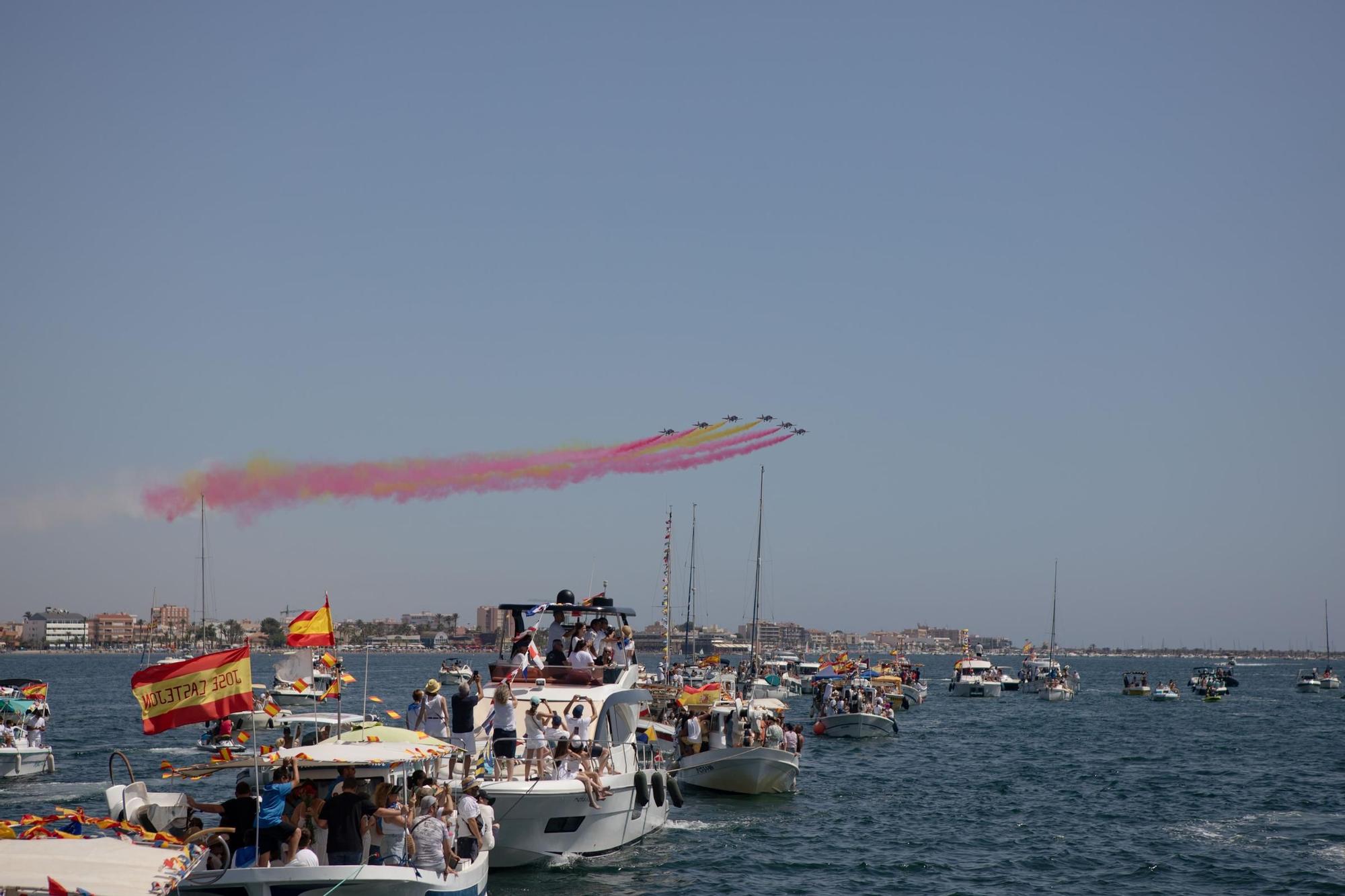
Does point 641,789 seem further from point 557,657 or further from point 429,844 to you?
point 429,844

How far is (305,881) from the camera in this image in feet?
57.8

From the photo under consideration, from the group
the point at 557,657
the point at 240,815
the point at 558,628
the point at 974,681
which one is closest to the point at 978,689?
the point at 974,681

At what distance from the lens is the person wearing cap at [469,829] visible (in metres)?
21.9

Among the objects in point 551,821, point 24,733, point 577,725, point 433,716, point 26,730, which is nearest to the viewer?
point 551,821

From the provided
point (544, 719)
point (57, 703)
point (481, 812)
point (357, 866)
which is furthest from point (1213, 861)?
point (57, 703)

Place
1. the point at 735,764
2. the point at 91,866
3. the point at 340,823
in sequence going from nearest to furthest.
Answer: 1. the point at 91,866
2. the point at 340,823
3. the point at 735,764

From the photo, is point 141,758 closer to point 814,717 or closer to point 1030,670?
point 814,717

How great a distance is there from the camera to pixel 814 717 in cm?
8181

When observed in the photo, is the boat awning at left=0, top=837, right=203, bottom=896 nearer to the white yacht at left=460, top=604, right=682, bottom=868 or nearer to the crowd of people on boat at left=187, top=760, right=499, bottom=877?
the crowd of people on boat at left=187, top=760, right=499, bottom=877

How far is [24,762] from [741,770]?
2616cm

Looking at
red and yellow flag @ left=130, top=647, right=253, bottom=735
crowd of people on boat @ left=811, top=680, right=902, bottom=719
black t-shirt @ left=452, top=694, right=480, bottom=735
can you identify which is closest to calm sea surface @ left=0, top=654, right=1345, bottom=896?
crowd of people on boat @ left=811, top=680, right=902, bottom=719

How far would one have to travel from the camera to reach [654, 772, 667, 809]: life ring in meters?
32.0

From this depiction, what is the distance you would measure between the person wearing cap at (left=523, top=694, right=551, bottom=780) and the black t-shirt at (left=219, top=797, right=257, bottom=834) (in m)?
8.82

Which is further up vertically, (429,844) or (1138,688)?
(429,844)
